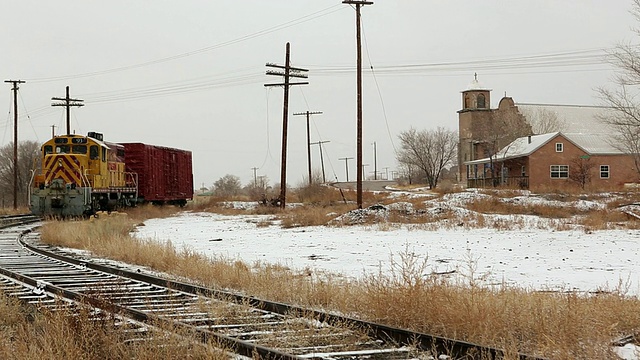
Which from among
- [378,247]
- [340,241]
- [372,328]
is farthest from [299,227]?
[372,328]

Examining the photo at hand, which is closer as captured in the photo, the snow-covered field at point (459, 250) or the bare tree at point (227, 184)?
the snow-covered field at point (459, 250)

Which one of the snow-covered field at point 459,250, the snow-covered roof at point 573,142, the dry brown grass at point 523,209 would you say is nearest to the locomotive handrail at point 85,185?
the snow-covered field at point 459,250

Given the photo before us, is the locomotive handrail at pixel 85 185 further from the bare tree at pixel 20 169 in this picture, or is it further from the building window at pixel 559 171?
the bare tree at pixel 20 169

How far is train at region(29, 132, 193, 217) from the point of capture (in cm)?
2380

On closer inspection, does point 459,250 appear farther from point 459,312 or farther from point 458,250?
point 459,312

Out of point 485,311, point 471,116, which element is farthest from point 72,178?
point 471,116

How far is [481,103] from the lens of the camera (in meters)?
79.7

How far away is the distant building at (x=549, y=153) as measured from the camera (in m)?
52.5

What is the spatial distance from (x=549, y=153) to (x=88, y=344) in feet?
172

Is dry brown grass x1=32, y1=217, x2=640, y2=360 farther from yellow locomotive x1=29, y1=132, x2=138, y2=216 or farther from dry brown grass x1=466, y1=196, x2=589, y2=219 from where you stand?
dry brown grass x1=466, y1=196, x2=589, y2=219

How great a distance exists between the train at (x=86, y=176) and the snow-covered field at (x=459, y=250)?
3145mm

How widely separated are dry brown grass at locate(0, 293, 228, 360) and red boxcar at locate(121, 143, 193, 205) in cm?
2518

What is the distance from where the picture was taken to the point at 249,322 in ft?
21.6

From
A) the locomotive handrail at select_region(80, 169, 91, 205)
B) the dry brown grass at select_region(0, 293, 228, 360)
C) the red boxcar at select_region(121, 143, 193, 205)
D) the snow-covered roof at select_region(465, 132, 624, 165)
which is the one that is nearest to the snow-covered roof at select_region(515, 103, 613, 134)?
the snow-covered roof at select_region(465, 132, 624, 165)
